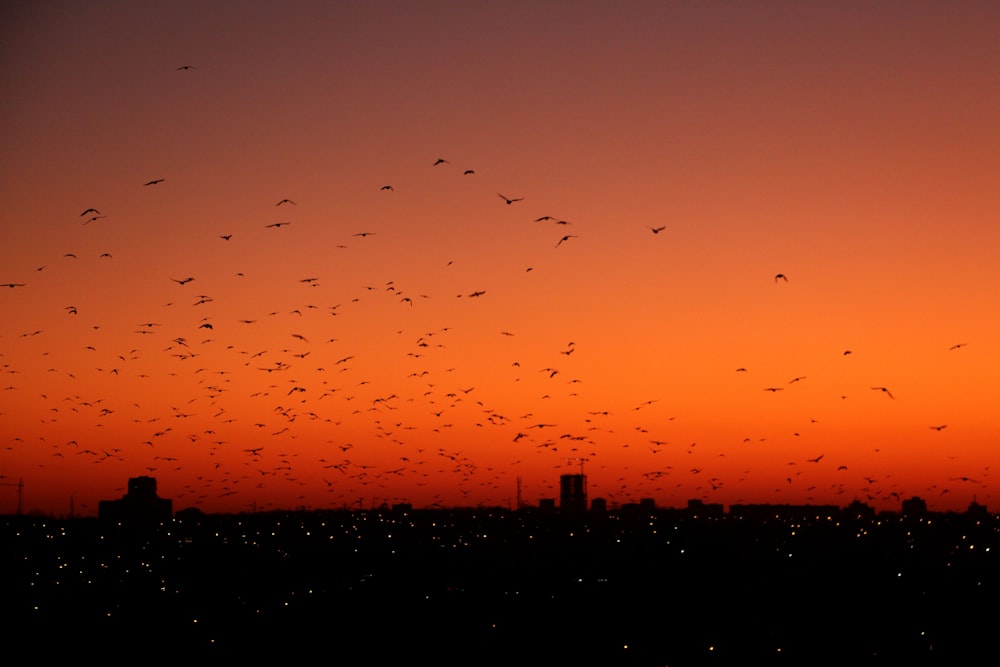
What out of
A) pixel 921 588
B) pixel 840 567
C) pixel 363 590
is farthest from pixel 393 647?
pixel 840 567

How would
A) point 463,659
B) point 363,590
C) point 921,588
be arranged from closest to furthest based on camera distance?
point 463,659 → point 363,590 → point 921,588

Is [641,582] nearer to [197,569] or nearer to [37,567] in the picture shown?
[197,569]

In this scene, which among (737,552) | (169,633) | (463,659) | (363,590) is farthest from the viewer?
(737,552)
